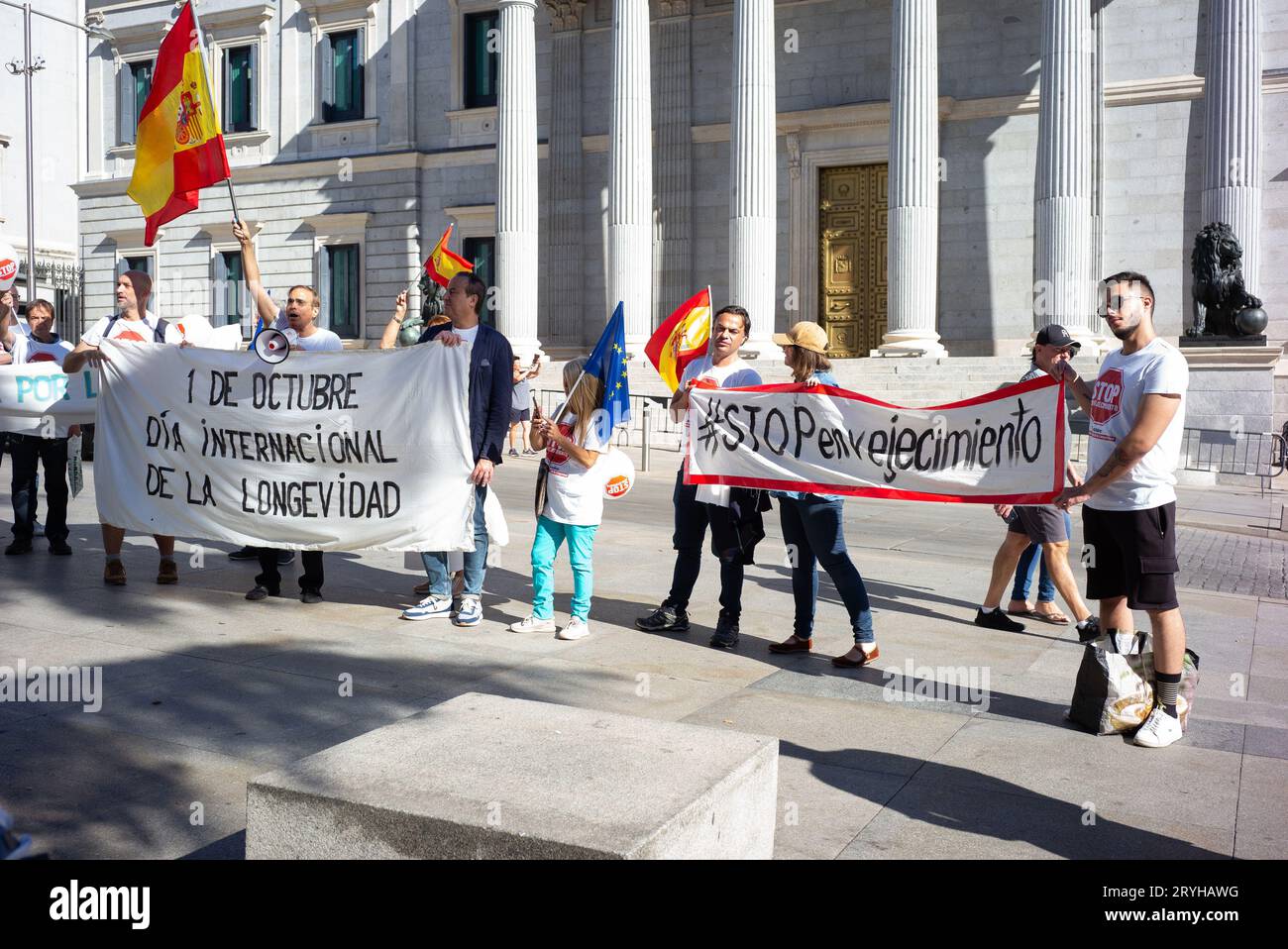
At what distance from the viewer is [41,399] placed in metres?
9.80

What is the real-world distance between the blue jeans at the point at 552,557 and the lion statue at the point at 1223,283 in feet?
55.8

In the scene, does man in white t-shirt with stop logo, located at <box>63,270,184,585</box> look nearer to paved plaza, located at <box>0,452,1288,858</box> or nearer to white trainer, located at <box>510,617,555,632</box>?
paved plaza, located at <box>0,452,1288,858</box>

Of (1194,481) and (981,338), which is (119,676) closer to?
(1194,481)

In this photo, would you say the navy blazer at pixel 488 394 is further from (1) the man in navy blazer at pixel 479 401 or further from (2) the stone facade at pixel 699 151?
(2) the stone facade at pixel 699 151

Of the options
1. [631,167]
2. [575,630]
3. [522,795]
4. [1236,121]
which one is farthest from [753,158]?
[522,795]

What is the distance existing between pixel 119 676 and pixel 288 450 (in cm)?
226

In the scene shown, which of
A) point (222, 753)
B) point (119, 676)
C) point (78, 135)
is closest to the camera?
point (222, 753)

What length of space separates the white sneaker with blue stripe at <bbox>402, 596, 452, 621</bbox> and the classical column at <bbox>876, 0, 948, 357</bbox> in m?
18.3

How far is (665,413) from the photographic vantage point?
24516 millimetres

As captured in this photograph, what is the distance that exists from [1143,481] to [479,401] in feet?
12.9

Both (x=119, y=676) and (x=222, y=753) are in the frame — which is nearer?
(x=222, y=753)

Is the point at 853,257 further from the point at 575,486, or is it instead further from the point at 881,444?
the point at 575,486

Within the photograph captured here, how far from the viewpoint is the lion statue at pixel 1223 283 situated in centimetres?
2048

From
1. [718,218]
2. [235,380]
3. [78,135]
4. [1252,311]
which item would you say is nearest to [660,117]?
[718,218]
